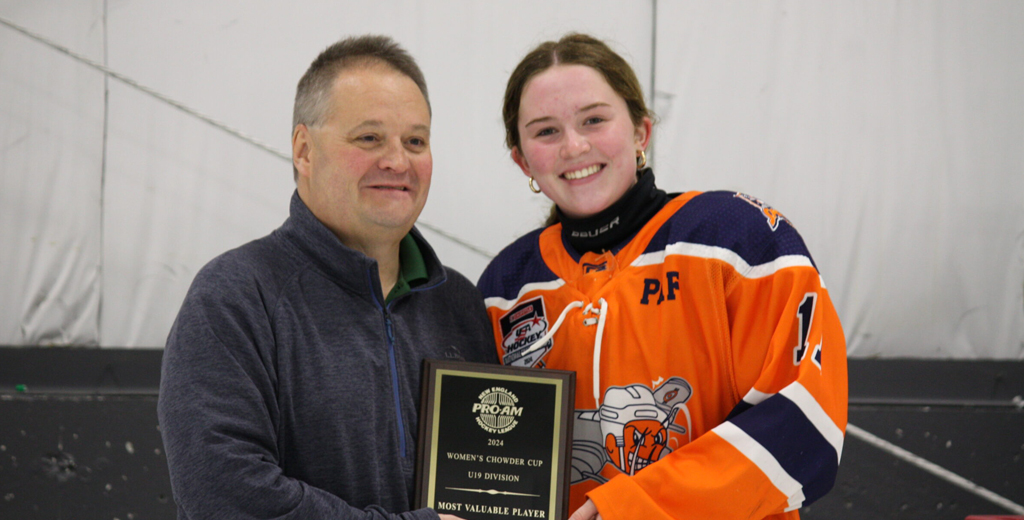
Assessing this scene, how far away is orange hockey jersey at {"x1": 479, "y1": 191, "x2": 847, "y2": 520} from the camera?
1.18 metres

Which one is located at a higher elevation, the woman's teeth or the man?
the woman's teeth

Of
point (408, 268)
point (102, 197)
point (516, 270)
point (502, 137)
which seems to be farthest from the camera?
point (502, 137)

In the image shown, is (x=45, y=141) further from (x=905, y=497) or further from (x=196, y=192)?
(x=905, y=497)

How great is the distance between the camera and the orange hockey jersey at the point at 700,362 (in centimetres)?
118

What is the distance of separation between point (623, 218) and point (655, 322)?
0.77 feet

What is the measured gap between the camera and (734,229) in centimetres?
130

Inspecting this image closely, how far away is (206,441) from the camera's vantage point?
0.97m

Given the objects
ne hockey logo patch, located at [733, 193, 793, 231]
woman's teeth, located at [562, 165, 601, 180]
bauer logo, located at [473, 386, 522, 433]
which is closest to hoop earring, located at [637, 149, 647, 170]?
woman's teeth, located at [562, 165, 601, 180]

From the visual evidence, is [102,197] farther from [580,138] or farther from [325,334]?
[580,138]

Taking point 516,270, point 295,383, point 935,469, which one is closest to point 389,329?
point 295,383

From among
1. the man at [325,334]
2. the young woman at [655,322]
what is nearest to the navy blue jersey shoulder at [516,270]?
the young woman at [655,322]

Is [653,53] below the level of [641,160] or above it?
above

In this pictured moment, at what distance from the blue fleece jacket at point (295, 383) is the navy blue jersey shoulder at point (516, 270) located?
23 cm

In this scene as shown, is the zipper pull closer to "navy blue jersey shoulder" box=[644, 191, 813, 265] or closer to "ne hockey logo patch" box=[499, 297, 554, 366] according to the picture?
"ne hockey logo patch" box=[499, 297, 554, 366]
